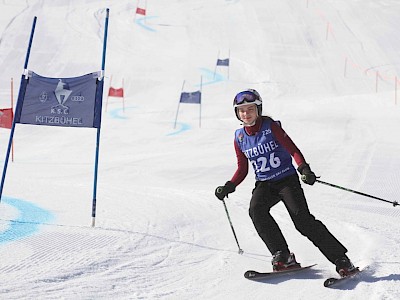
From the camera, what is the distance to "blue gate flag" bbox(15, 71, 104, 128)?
5117 millimetres

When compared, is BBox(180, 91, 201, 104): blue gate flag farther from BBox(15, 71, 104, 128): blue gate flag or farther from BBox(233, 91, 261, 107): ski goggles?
BBox(233, 91, 261, 107): ski goggles

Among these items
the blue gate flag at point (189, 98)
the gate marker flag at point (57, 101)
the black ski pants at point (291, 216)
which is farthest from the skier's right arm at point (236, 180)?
the blue gate flag at point (189, 98)

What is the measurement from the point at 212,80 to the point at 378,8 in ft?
54.6

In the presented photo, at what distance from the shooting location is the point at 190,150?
44.7 ft

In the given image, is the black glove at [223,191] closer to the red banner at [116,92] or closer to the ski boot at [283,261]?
the ski boot at [283,261]

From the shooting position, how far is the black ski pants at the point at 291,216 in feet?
13.3

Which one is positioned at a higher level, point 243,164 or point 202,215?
point 243,164

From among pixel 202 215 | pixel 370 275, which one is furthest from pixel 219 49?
pixel 370 275

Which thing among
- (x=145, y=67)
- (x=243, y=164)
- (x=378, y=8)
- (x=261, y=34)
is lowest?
(x=243, y=164)

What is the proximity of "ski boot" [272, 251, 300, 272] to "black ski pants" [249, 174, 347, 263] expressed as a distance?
41 millimetres

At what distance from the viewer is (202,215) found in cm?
611

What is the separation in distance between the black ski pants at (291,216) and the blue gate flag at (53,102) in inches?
68.5

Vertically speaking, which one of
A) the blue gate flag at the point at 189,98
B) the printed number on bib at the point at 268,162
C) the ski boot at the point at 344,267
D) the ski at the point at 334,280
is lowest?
the ski at the point at 334,280

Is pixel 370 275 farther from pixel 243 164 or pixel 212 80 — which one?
pixel 212 80
